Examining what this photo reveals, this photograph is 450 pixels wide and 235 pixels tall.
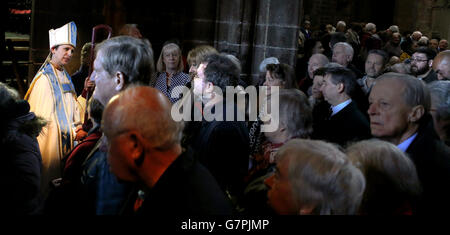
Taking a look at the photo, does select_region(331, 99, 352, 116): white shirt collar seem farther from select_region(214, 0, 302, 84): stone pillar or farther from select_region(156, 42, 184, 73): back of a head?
select_region(214, 0, 302, 84): stone pillar

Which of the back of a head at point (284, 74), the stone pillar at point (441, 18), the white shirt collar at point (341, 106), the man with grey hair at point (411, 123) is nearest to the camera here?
the man with grey hair at point (411, 123)

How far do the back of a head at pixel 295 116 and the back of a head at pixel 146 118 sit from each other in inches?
49.4

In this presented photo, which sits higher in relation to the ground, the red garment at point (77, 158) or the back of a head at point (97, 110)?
the back of a head at point (97, 110)

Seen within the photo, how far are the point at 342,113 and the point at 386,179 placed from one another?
201cm

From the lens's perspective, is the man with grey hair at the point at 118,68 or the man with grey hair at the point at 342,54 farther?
the man with grey hair at the point at 342,54

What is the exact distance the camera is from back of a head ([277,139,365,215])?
1.93m

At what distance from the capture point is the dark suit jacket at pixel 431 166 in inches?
103

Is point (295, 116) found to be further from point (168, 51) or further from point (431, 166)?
point (168, 51)

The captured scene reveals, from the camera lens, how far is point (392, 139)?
9.90 feet

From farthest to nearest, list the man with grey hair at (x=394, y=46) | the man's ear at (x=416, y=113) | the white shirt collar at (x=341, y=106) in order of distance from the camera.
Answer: the man with grey hair at (x=394, y=46), the white shirt collar at (x=341, y=106), the man's ear at (x=416, y=113)

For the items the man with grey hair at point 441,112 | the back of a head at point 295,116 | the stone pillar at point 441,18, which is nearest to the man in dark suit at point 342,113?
the man with grey hair at point 441,112

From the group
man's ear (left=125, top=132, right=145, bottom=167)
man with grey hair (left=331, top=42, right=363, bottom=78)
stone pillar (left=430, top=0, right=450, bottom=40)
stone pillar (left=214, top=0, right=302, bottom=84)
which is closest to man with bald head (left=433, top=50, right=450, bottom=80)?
man with grey hair (left=331, top=42, right=363, bottom=78)

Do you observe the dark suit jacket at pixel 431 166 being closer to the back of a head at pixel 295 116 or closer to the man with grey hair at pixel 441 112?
the man with grey hair at pixel 441 112

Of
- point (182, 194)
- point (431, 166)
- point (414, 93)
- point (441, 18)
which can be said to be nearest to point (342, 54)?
point (414, 93)
